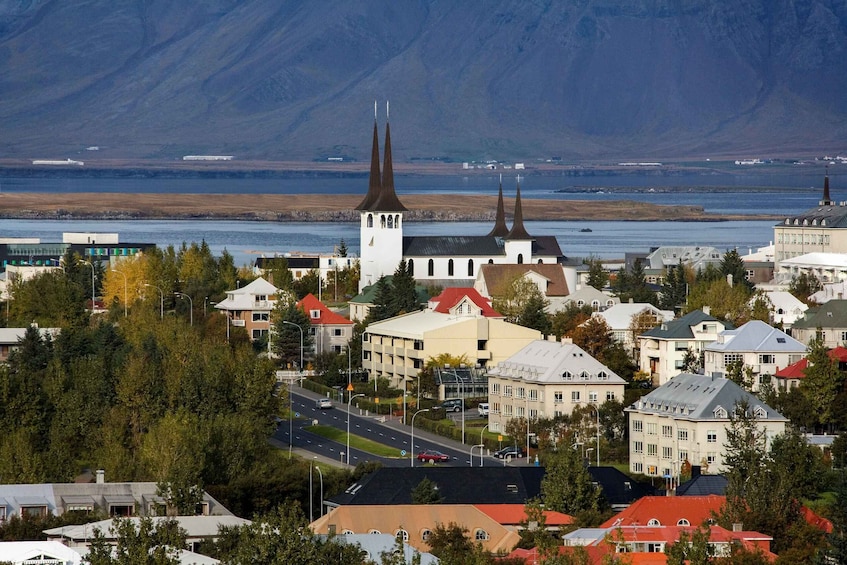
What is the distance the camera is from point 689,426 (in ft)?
213

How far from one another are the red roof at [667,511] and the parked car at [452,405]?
25.5 meters

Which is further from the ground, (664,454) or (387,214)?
(387,214)

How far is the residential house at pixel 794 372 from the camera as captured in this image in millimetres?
74000

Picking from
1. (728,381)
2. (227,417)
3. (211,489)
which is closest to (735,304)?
(728,381)

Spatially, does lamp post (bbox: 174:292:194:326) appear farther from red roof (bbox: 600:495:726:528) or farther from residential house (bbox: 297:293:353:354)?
red roof (bbox: 600:495:726:528)

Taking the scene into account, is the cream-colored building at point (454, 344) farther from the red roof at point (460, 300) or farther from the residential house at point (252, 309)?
the residential house at point (252, 309)

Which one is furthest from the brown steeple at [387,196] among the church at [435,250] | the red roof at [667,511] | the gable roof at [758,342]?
the red roof at [667,511]

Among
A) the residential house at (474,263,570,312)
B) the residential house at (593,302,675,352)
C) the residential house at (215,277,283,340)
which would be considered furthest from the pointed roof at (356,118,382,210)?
the residential house at (593,302,675,352)

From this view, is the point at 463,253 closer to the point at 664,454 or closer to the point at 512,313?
the point at 512,313

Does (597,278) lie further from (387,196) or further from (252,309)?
(252,309)

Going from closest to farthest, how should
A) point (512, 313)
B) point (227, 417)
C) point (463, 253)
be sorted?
point (227, 417)
point (512, 313)
point (463, 253)

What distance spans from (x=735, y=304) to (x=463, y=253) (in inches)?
1299

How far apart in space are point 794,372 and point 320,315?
28.7 metres

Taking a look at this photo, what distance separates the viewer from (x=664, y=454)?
64.8 m
